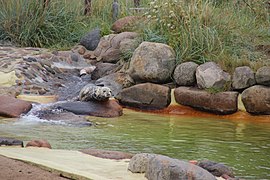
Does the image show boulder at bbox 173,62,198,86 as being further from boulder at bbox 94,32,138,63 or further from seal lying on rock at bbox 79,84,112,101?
boulder at bbox 94,32,138,63

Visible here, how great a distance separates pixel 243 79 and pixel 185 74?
3.33 feet

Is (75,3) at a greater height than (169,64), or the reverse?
(75,3)

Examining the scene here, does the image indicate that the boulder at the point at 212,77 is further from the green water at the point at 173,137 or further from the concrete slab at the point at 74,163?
the concrete slab at the point at 74,163

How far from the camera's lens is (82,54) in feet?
46.1

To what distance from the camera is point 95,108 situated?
10.2 meters

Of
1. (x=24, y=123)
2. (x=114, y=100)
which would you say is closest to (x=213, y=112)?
(x=114, y=100)

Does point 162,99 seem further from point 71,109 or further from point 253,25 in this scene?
point 253,25

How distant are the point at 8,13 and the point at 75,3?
219 centimetres

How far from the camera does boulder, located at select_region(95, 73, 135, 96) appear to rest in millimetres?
11727

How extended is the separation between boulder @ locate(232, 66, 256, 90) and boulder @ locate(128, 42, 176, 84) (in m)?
1.25

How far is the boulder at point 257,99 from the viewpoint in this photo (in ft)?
33.8

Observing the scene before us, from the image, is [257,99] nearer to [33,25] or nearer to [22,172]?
[33,25]

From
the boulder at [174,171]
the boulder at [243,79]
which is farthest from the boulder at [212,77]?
the boulder at [174,171]

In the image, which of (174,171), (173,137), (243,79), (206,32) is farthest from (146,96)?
(174,171)
